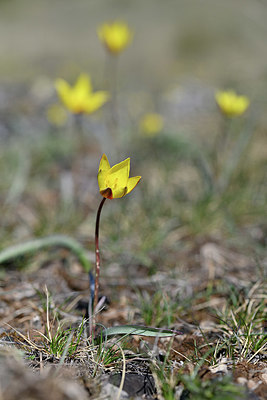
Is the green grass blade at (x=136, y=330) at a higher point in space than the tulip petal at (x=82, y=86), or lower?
lower

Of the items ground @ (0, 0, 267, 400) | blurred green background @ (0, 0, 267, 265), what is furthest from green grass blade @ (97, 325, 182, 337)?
blurred green background @ (0, 0, 267, 265)

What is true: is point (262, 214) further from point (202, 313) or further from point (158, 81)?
point (158, 81)

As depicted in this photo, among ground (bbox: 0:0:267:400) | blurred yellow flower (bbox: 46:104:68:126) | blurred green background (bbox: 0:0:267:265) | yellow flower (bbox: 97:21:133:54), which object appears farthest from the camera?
blurred yellow flower (bbox: 46:104:68:126)

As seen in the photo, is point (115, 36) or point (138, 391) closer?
point (138, 391)

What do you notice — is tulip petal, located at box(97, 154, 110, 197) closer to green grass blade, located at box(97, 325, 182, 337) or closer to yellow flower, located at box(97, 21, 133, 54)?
green grass blade, located at box(97, 325, 182, 337)

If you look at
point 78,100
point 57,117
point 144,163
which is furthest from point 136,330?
point 57,117

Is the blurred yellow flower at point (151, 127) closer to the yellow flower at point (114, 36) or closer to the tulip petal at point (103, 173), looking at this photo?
the yellow flower at point (114, 36)

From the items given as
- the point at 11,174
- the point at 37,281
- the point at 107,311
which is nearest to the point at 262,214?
the point at 107,311

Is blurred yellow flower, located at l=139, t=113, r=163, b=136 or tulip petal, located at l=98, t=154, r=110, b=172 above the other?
blurred yellow flower, located at l=139, t=113, r=163, b=136

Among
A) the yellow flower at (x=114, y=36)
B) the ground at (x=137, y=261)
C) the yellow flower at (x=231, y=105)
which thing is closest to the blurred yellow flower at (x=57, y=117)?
the ground at (x=137, y=261)
